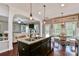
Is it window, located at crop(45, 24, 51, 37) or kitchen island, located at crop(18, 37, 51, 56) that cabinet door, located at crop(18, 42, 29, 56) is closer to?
kitchen island, located at crop(18, 37, 51, 56)

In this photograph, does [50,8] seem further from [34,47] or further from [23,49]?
[23,49]

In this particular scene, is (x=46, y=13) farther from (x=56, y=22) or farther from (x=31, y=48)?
(x=31, y=48)

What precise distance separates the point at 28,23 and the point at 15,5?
55 cm

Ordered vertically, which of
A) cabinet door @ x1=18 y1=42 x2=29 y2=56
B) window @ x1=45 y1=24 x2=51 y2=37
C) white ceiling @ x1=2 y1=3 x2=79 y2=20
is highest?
white ceiling @ x1=2 y1=3 x2=79 y2=20

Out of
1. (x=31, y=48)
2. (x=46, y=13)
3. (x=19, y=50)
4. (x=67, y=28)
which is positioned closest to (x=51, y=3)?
(x=46, y=13)

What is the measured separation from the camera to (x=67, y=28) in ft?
8.29

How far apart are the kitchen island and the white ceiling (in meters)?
0.63

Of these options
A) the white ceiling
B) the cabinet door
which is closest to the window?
the white ceiling

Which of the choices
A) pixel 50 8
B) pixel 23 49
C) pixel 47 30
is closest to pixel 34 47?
pixel 23 49

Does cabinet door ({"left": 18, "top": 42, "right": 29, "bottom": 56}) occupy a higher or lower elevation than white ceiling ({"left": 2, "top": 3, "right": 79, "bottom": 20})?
lower

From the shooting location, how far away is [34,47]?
96.8 inches

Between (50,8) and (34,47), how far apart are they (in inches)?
42.0

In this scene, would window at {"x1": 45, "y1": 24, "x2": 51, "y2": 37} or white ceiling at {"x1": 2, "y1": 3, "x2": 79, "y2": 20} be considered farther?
window at {"x1": 45, "y1": 24, "x2": 51, "y2": 37}

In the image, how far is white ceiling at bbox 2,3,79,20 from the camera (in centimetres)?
241
